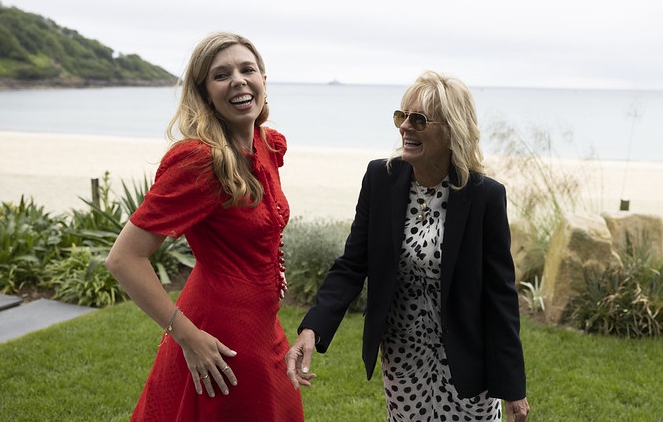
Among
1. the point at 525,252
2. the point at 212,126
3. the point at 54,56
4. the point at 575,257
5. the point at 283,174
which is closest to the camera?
the point at 212,126

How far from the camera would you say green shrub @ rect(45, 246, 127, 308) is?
702cm

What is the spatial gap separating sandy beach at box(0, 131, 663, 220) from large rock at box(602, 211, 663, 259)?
1095mm

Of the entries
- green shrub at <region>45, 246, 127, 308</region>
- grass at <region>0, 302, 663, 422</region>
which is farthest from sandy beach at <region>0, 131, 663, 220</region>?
grass at <region>0, 302, 663, 422</region>

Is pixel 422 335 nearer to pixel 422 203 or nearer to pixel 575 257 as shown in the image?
pixel 422 203

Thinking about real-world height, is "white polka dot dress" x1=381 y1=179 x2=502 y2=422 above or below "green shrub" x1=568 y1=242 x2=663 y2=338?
above

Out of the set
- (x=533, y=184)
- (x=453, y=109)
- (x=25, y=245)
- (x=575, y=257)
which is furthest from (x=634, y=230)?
(x=25, y=245)

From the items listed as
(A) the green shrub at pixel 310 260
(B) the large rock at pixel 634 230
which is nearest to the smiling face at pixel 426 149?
(A) the green shrub at pixel 310 260

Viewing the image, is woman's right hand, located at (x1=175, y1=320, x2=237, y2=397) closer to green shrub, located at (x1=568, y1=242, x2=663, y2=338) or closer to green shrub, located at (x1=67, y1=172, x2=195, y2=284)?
green shrub, located at (x1=568, y1=242, x2=663, y2=338)

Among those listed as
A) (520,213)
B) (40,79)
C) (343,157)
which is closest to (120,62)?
(40,79)

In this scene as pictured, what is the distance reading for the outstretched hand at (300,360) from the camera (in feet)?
8.09

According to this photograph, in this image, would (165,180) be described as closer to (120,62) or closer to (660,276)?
(660,276)

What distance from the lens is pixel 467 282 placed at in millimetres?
2447

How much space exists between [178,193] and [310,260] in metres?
4.72

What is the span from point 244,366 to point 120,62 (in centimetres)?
8456
